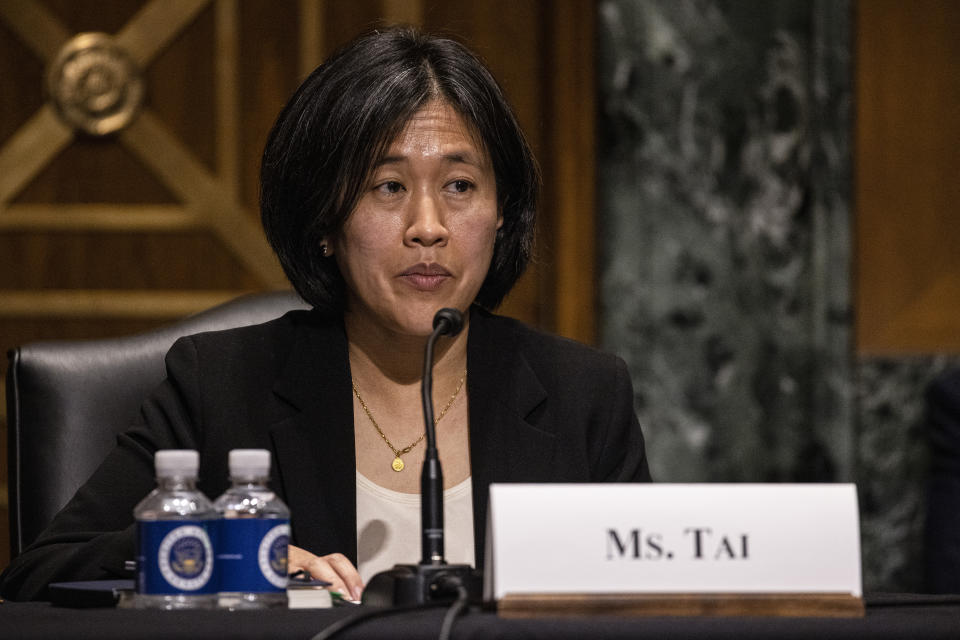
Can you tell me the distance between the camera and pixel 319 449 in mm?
1771

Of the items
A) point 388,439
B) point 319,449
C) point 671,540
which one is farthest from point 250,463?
point 388,439

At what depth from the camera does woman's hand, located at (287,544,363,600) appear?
135cm

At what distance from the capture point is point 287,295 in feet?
6.89

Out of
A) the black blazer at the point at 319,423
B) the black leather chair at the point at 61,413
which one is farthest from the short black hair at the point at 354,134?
the black leather chair at the point at 61,413

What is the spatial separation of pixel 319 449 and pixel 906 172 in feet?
6.66

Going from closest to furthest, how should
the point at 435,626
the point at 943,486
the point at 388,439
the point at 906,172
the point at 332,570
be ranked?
the point at 435,626
the point at 332,570
the point at 388,439
the point at 943,486
the point at 906,172

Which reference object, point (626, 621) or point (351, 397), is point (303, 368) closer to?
point (351, 397)

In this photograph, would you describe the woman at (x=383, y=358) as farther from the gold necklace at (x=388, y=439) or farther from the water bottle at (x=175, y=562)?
the water bottle at (x=175, y=562)

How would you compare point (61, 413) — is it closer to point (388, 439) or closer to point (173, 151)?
point (388, 439)

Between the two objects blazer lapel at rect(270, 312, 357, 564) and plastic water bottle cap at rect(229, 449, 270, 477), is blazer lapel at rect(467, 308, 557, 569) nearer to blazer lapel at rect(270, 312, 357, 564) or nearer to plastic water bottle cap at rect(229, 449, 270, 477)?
blazer lapel at rect(270, 312, 357, 564)

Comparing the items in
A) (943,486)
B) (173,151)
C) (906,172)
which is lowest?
(943,486)

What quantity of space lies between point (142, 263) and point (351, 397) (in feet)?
5.44

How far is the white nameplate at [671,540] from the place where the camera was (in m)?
1.05

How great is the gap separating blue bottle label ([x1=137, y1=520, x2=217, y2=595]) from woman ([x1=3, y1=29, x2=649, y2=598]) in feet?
1.74
